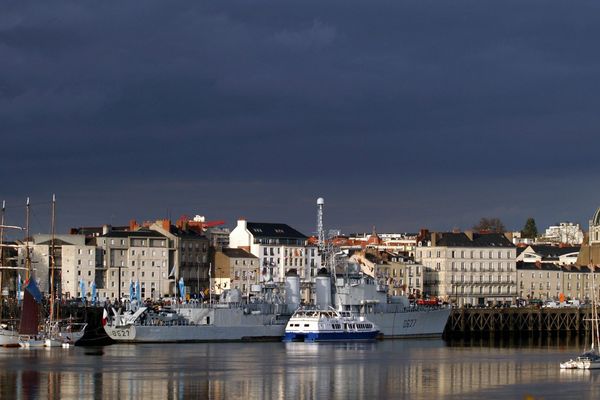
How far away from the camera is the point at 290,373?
82750 millimetres

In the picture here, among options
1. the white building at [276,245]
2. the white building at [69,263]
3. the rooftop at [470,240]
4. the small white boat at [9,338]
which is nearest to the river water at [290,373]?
the small white boat at [9,338]

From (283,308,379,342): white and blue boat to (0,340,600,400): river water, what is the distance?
6.51 metres

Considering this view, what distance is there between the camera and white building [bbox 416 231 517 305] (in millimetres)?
190875

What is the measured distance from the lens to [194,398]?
6806 centimetres

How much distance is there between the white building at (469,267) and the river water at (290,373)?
254ft

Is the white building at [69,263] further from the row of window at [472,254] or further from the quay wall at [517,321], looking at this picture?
the row of window at [472,254]

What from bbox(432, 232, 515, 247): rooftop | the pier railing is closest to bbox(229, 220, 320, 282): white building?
bbox(432, 232, 515, 247): rooftop

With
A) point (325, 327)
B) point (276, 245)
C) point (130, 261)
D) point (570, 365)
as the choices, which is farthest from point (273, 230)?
point (570, 365)

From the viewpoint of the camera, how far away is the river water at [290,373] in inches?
2778

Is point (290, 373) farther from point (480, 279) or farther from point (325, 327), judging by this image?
point (480, 279)

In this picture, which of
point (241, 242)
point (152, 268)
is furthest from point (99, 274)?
point (241, 242)

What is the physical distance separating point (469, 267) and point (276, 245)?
27.4 metres

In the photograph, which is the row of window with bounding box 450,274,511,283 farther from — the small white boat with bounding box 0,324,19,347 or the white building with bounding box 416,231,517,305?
the small white boat with bounding box 0,324,19,347

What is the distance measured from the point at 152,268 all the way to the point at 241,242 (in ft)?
58.3
